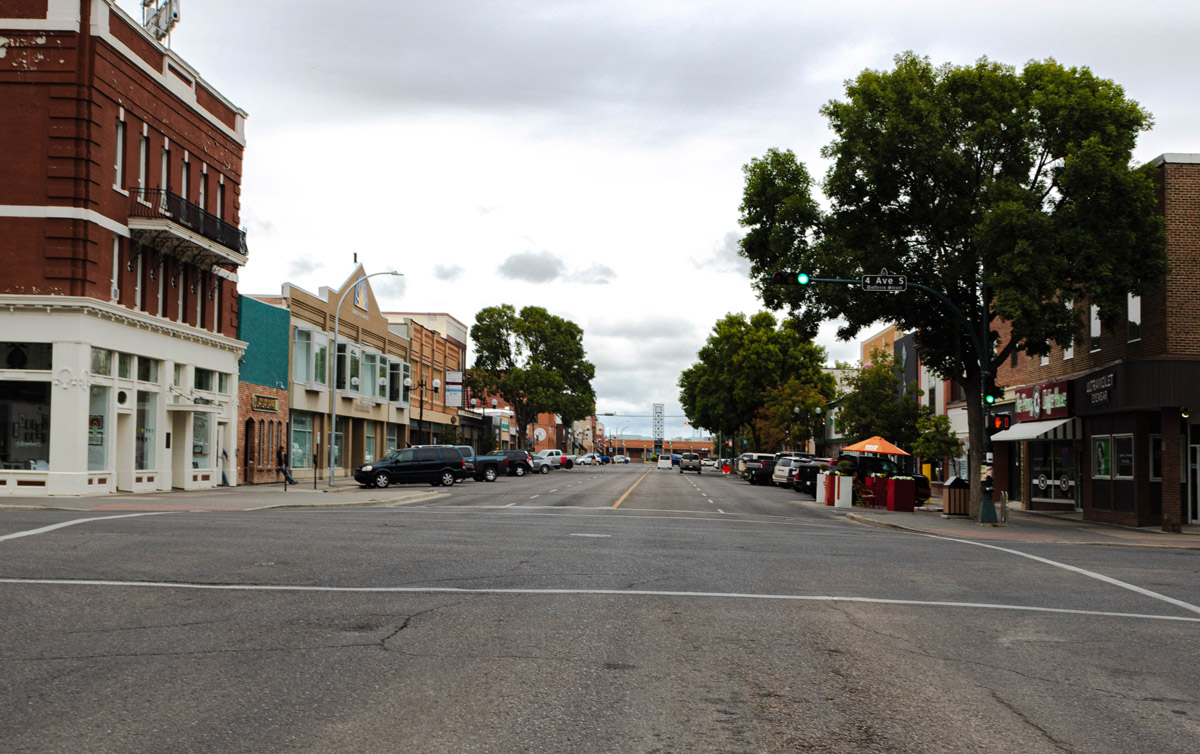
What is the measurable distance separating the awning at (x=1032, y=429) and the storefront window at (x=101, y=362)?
26652 mm

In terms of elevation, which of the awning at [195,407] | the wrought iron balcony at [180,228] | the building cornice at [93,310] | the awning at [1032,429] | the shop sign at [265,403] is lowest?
the awning at [1032,429]

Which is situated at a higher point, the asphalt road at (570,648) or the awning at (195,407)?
the awning at (195,407)

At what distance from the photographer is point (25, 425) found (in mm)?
27828

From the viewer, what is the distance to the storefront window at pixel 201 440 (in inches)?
1405

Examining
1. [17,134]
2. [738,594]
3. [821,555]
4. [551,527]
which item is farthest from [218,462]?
[738,594]

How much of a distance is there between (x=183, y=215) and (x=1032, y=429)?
27.9m

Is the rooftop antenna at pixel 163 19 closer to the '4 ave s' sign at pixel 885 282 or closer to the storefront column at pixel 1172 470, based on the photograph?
the '4 ave s' sign at pixel 885 282

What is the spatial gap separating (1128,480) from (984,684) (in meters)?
23.2

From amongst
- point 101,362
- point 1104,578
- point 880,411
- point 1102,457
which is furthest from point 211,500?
point 880,411

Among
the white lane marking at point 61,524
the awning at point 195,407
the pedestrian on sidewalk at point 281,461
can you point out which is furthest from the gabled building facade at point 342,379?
the white lane marking at point 61,524

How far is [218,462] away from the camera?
3809 centimetres

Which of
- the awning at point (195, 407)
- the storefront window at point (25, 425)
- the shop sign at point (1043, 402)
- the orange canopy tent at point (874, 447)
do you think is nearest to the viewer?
the storefront window at point (25, 425)

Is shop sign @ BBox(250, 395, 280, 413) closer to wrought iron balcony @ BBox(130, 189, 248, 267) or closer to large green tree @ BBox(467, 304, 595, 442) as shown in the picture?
wrought iron balcony @ BBox(130, 189, 248, 267)

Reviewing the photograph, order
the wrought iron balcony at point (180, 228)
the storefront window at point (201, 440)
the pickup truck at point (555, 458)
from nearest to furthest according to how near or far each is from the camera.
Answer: the wrought iron balcony at point (180, 228), the storefront window at point (201, 440), the pickup truck at point (555, 458)
